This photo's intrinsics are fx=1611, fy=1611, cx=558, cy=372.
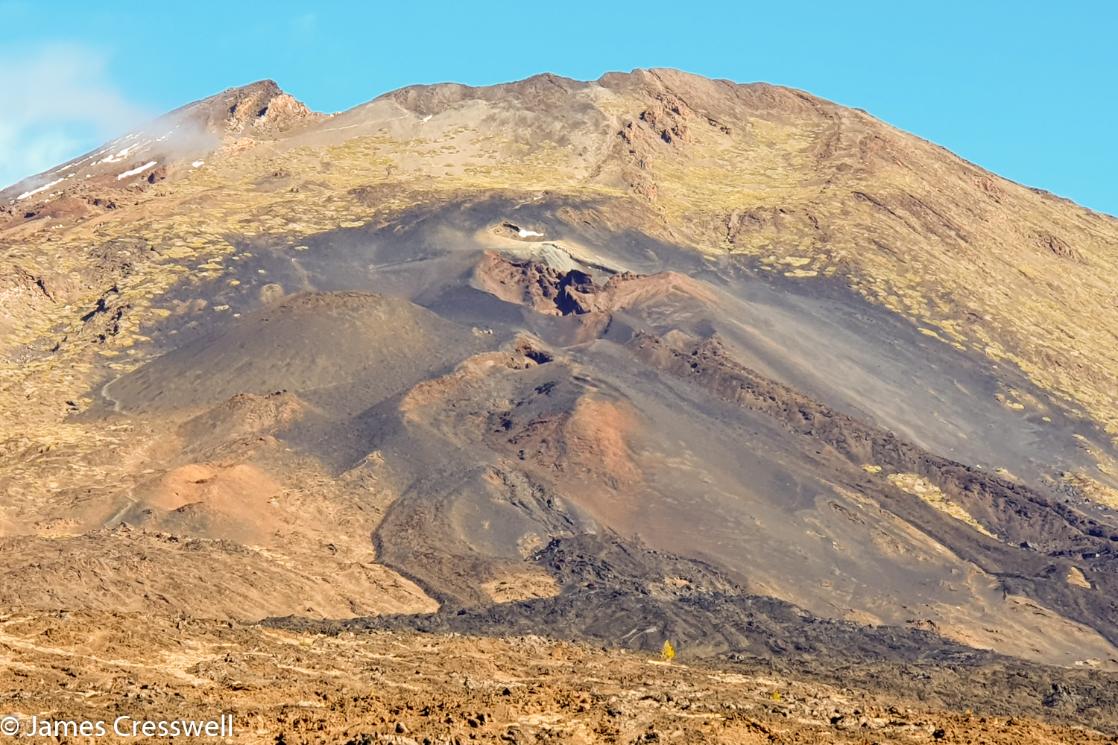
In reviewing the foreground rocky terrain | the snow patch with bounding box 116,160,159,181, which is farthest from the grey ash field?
the snow patch with bounding box 116,160,159,181

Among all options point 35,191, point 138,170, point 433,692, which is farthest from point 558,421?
point 35,191

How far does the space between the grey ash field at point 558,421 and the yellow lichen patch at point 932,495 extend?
0.32 meters

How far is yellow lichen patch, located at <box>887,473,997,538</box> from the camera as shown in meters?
84.6

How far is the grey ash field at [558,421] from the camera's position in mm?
46812

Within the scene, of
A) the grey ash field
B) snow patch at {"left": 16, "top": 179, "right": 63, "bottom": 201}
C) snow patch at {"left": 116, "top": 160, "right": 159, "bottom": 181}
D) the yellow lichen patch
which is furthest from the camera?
snow patch at {"left": 16, "top": 179, "right": 63, "bottom": 201}

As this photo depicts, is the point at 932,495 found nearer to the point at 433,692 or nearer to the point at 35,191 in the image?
the point at 433,692

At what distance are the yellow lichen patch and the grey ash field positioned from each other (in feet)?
1.05

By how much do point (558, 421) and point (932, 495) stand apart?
2144cm

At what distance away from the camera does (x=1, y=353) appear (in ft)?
312

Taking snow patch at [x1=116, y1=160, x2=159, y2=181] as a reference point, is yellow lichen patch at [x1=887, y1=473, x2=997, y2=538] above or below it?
below

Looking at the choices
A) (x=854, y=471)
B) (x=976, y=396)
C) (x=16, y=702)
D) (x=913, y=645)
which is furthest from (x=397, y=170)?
(x=16, y=702)

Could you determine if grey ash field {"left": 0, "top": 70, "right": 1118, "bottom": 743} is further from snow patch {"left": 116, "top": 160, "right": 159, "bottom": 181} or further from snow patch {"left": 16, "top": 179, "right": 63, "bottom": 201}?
snow patch {"left": 116, "top": 160, "right": 159, "bottom": 181}

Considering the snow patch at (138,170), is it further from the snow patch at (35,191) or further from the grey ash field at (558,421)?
the snow patch at (35,191)

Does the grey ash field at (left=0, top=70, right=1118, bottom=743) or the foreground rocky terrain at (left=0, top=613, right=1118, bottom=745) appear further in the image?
the grey ash field at (left=0, top=70, right=1118, bottom=743)
